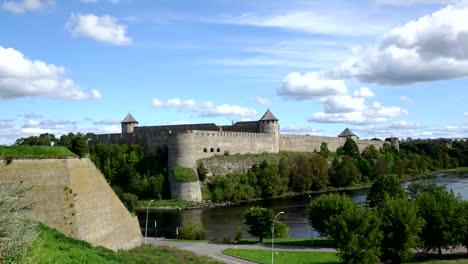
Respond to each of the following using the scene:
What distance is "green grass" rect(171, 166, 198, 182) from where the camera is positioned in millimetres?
55375

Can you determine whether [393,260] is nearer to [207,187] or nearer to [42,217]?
[42,217]

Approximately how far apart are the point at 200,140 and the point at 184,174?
7.54m

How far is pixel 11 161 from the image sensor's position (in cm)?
2211

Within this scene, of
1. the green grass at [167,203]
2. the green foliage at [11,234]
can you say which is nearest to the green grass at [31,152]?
the green foliage at [11,234]

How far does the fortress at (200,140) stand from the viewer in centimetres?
5884

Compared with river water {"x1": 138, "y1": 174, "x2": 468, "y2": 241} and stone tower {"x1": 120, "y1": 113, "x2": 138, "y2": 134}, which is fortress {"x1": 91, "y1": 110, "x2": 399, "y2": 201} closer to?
stone tower {"x1": 120, "y1": 113, "x2": 138, "y2": 134}

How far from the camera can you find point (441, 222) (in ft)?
85.5

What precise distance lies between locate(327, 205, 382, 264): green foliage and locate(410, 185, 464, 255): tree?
3.15 meters

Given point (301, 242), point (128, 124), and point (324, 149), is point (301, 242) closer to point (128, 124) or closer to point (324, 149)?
point (128, 124)

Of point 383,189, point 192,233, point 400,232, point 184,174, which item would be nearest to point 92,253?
point 192,233

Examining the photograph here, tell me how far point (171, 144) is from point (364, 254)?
38750 mm

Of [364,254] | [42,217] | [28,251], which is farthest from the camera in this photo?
[364,254]

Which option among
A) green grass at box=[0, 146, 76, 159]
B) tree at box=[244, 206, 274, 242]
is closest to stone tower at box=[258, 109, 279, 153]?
tree at box=[244, 206, 274, 242]

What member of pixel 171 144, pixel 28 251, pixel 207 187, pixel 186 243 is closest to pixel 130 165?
pixel 171 144
